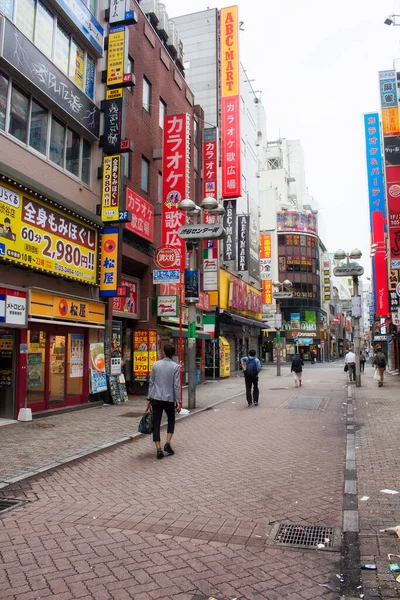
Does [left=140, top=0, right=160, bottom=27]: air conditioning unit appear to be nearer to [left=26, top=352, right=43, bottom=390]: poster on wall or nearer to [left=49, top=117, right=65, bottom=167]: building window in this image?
[left=49, top=117, right=65, bottom=167]: building window

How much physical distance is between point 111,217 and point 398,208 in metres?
10.2

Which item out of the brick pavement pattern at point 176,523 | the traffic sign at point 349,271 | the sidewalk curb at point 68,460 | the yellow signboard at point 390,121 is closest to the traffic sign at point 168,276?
the sidewalk curb at point 68,460

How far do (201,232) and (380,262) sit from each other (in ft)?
59.0

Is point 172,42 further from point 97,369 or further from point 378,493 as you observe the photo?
point 378,493

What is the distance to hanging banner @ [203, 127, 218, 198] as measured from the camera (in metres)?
25.5

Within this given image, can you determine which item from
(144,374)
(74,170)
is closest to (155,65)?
(74,170)

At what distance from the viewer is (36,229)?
1160cm

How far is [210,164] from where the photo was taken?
25.8 m

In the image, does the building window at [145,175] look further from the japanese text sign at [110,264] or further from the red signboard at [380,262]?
the red signboard at [380,262]

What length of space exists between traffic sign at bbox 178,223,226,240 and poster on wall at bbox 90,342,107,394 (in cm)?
439

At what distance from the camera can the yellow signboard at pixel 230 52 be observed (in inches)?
1059

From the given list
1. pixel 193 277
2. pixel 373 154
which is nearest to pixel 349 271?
pixel 193 277

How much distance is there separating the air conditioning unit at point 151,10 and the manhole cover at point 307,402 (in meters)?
17.5

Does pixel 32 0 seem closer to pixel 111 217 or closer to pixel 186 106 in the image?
pixel 111 217
